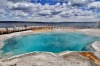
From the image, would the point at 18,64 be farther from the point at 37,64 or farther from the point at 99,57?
the point at 99,57

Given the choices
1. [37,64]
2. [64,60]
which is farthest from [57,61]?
[37,64]

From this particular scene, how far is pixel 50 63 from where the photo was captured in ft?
37.5

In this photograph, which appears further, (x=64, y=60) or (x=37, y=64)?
(x=64, y=60)

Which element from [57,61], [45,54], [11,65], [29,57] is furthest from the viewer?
[45,54]

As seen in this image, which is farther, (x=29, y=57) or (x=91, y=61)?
(x=29, y=57)

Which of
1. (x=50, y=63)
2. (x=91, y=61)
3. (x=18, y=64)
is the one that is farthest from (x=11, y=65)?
(x=91, y=61)

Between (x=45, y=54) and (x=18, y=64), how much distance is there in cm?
287

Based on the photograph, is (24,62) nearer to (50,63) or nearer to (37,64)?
(37,64)

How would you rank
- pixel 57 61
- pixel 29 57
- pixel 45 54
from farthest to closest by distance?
pixel 45 54 < pixel 29 57 < pixel 57 61

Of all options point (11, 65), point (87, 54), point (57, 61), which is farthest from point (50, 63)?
point (87, 54)

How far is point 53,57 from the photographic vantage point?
1286cm

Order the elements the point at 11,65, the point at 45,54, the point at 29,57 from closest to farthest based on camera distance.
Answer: the point at 11,65, the point at 29,57, the point at 45,54

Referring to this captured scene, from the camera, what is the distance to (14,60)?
39.9ft

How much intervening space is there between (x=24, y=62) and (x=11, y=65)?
35.9 inches
